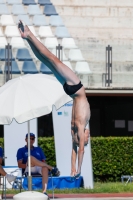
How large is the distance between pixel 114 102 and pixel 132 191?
29.3 ft

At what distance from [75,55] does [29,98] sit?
1188cm

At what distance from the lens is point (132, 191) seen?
13.8m

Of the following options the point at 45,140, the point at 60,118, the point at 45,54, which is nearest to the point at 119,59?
the point at 45,140

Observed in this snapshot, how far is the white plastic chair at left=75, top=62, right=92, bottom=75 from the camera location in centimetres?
2096

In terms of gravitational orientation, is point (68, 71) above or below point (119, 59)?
below

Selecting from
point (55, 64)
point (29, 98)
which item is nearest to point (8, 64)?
point (29, 98)

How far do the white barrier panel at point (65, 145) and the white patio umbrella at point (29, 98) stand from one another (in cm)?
374

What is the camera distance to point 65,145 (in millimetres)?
14758

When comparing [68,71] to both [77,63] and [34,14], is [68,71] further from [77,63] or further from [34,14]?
[34,14]

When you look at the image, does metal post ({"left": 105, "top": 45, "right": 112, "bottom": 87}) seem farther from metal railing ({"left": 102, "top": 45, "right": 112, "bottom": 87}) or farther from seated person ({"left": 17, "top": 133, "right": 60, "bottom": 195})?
seated person ({"left": 17, "top": 133, "right": 60, "bottom": 195})

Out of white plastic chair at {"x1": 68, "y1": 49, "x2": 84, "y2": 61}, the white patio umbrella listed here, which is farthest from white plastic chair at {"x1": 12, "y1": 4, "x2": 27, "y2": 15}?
the white patio umbrella

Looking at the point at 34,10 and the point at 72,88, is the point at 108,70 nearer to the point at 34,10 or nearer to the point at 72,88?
the point at 34,10

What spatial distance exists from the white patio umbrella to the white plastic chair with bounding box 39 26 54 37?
40.0 feet

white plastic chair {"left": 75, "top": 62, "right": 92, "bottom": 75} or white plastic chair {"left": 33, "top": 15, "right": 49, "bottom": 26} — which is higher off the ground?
white plastic chair {"left": 33, "top": 15, "right": 49, "bottom": 26}
